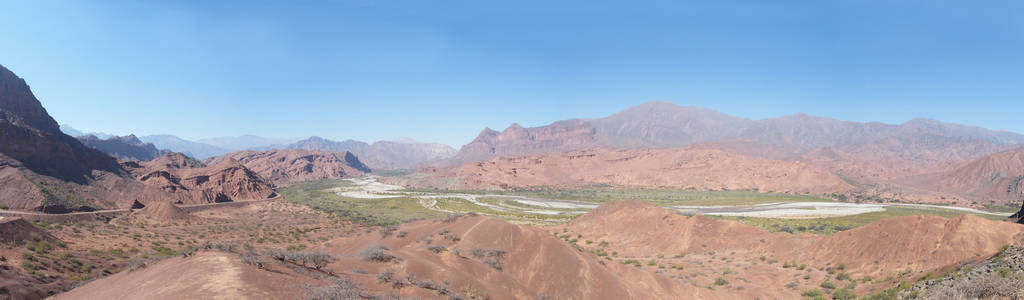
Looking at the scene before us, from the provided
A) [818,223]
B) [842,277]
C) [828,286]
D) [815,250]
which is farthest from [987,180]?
[828,286]

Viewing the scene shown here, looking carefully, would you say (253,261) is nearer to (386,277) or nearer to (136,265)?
(386,277)

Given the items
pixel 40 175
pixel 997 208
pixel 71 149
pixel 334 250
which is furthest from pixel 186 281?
pixel 997 208

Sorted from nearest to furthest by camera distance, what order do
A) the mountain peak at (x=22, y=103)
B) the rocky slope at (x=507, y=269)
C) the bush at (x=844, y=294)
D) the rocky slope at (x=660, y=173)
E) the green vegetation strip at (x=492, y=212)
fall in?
the rocky slope at (x=507, y=269)
the bush at (x=844, y=294)
the green vegetation strip at (x=492, y=212)
the mountain peak at (x=22, y=103)
the rocky slope at (x=660, y=173)

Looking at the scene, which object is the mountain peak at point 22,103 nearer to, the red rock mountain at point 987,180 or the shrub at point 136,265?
the shrub at point 136,265

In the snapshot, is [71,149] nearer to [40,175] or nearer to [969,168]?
[40,175]

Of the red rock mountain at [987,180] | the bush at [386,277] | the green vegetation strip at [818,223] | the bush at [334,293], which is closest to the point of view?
the bush at [334,293]

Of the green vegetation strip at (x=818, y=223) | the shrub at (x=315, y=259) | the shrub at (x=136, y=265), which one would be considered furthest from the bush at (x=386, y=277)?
the green vegetation strip at (x=818, y=223)
